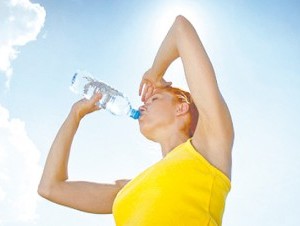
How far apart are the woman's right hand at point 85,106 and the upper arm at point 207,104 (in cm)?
108

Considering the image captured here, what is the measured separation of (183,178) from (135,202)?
31 cm

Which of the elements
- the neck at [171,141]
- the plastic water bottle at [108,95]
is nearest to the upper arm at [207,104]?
the neck at [171,141]

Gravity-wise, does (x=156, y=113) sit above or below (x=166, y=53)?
below

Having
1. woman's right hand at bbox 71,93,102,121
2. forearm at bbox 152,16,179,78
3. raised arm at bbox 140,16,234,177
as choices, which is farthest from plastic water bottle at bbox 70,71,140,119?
raised arm at bbox 140,16,234,177

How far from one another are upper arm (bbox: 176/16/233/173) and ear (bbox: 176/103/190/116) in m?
0.64

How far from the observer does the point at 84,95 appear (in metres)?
5.23

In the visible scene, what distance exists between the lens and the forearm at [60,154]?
11.2ft

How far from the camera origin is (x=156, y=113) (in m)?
3.28

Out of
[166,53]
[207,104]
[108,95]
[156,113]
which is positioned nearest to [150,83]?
[156,113]

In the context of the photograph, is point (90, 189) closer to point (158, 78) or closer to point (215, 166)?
point (158, 78)

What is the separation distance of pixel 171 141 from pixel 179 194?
852mm

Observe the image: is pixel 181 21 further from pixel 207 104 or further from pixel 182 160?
pixel 182 160

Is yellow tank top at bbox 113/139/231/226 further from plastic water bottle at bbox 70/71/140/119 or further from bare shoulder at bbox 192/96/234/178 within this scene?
plastic water bottle at bbox 70/71/140/119

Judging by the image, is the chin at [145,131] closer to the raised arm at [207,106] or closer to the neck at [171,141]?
the neck at [171,141]
